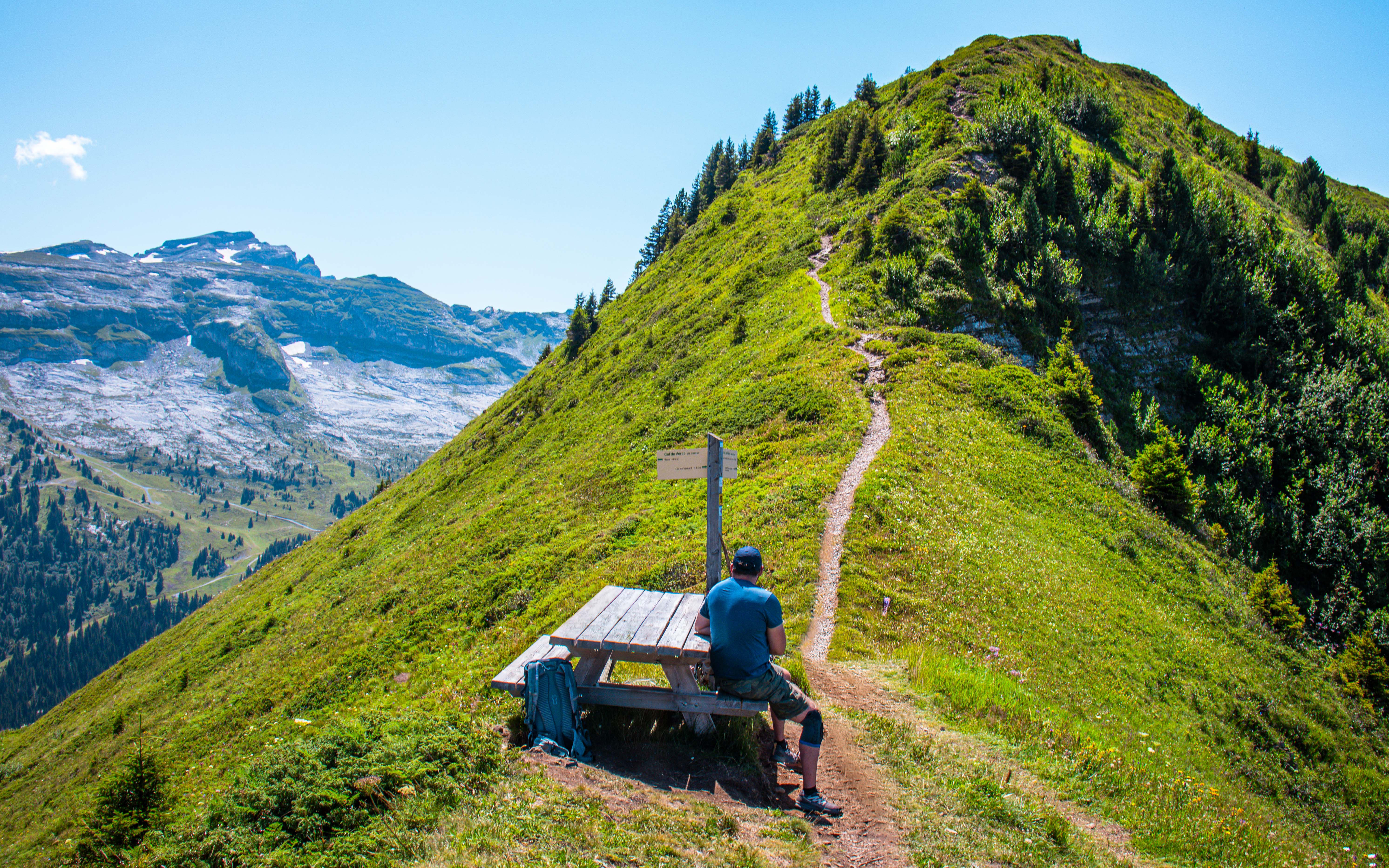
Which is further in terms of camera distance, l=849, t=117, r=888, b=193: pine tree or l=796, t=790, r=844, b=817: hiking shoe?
l=849, t=117, r=888, b=193: pine tree

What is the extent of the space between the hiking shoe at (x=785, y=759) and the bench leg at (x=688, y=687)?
82 cm

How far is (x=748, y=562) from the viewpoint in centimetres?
709

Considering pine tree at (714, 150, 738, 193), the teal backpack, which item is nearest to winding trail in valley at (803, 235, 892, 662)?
the teal backpack

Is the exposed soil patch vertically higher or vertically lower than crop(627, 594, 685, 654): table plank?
higher

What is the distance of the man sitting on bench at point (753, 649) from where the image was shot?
22.7 feet

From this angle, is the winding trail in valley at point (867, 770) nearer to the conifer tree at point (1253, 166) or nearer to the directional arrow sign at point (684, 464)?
the directional arrow sign at point (684, 464)

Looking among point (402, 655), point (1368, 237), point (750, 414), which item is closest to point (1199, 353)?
point (750, 414)

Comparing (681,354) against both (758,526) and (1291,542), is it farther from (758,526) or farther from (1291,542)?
A: (1291,542)

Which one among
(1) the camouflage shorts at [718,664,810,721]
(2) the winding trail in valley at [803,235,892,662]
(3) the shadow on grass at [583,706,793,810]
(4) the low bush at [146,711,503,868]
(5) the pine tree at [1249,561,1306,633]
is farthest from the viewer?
(5) the pine tree at [1249,561,1306,633]

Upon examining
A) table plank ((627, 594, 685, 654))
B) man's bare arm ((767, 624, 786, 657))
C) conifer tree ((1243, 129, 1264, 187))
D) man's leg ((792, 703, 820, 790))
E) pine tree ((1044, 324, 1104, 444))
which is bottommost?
man's leg ((792, 703, 820, 790))

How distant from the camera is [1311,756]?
44.0 ft

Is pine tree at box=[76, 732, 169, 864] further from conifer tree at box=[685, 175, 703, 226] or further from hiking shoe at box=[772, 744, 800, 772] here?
conifer tree at box=[685, 175, 703, 226]

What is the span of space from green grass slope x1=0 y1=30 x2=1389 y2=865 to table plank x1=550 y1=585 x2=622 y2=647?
1.31 metres

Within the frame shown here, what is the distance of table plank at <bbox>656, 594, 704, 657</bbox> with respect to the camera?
7156mm
